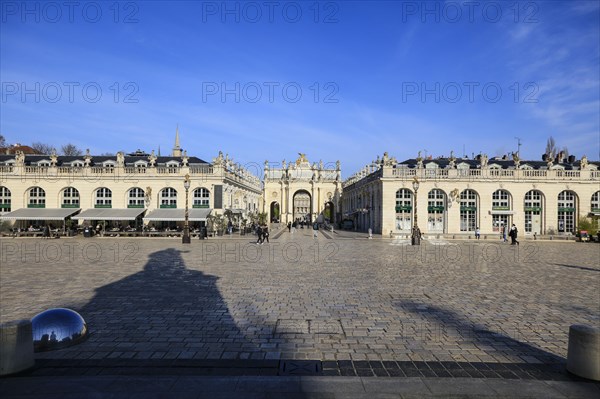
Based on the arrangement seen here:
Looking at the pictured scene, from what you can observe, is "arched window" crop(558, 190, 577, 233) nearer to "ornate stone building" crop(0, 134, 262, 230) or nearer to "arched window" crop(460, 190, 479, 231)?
"arched window" crop(460, 190, 479, 231)

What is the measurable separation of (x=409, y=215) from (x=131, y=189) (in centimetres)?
2808

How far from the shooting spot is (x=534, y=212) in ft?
145

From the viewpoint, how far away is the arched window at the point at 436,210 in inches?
1722

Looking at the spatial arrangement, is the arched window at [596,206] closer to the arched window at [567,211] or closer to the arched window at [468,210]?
the arched window at [567,211]

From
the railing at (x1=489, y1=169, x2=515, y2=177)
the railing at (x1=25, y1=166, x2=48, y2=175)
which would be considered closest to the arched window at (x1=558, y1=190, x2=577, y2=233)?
the railing at (x1=489, y1=169, x2=515, y2=177)

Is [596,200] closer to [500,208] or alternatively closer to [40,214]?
[500,208]

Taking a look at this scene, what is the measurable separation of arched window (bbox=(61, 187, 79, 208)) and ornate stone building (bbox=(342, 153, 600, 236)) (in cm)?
3061

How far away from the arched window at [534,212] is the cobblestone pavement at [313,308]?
30216 millimetres

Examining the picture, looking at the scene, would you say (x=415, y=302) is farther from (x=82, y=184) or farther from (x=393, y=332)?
(x=82, y=184)

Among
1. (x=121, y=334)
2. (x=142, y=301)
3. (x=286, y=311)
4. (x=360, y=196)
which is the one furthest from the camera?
(x=360, y=196)

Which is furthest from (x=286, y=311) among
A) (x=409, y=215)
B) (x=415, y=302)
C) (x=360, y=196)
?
→ (x=360, y=196)

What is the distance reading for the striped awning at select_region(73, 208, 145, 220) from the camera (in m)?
39.6

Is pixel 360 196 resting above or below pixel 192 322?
above

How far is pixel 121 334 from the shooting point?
7.18 meters
